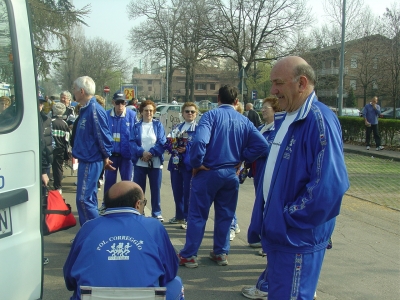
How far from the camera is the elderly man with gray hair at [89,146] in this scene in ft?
17.5

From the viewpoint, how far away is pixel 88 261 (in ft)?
7.97

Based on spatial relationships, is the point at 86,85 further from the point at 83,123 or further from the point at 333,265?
the point at 333,265

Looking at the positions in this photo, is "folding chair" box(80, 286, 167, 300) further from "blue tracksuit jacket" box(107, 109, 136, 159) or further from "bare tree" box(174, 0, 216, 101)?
A: "bare tree" box(174, 0, 216, 101)

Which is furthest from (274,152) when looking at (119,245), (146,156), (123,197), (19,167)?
(146,156)

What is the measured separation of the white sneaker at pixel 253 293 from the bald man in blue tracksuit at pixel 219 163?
790 mm

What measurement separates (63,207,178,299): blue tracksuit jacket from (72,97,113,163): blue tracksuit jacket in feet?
9.28

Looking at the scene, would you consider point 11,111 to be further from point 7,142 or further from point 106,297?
point 106,297

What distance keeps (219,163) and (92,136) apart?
1.62 m

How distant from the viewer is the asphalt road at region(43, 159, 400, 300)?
450 centimetres

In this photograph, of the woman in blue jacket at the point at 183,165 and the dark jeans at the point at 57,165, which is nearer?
the woman in blue jacket at the point at 183,165

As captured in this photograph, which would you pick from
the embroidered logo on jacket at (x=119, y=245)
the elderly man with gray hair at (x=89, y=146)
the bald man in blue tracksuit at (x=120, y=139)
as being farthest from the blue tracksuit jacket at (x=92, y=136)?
the embroidered logo on jacket at (x=119, y=245)

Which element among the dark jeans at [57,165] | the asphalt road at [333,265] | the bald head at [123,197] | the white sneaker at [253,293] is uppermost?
the bald head at [123,197]

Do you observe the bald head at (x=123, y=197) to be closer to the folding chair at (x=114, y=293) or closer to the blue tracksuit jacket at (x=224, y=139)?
the folding chair at (x=114, y=293)

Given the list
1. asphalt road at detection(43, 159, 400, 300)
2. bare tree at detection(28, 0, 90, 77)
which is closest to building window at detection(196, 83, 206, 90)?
bare tree at detection(28, 0, 90, 77)
